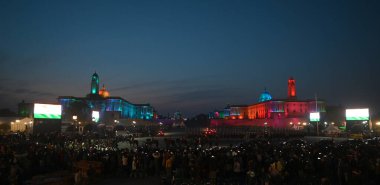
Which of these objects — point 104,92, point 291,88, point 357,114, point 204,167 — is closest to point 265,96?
point 291,88

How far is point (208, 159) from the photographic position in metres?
16.2

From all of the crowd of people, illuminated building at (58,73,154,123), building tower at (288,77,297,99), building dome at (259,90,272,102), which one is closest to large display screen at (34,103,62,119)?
the crowd of people

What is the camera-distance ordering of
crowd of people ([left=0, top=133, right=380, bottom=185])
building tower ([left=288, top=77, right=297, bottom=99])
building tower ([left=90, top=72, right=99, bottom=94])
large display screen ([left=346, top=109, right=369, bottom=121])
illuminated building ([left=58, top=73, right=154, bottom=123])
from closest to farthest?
crowd of people ([left=0, top=133, right=380, bottom=185])
large display screen ([left=346, top=109, right=369, bottom=121])
illuminated building ([left=58, top=73, right=154, bottom=123])
building tower ([left=288, top=77, right=297, bottom=99])
building tower ([left=90, top=72, right=99, bottom=94])

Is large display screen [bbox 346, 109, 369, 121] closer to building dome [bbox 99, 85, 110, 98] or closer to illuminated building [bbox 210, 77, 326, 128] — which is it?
illuminated building [bbox 210, 77, 326, 128]

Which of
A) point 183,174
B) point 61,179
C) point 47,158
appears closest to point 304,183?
point 183,174

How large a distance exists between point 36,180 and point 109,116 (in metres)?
128

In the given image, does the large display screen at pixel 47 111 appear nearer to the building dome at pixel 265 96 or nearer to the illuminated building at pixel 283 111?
the illuminated building at pixel 283 111

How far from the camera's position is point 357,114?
5669 cm

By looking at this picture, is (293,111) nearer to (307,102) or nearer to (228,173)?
(307,102)

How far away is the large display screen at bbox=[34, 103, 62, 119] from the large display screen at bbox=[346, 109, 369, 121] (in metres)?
46.2

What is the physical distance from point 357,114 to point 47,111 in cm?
4827

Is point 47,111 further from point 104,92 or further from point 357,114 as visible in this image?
point 104,92

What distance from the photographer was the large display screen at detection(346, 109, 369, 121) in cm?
5608

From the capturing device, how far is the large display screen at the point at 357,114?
5608 cm
